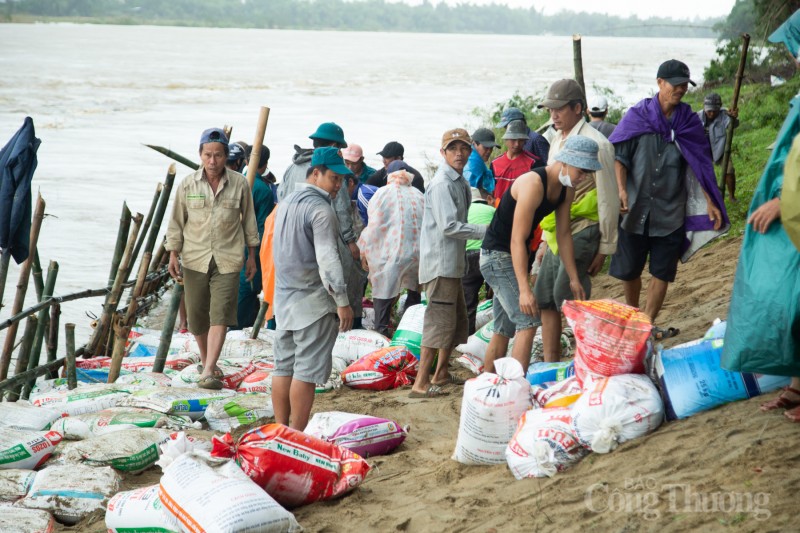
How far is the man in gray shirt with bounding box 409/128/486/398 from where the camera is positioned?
18.2 feet

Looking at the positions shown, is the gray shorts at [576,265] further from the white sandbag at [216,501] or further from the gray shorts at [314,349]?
the white sandbag at [216,501]

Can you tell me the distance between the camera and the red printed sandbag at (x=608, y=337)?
3.97 m

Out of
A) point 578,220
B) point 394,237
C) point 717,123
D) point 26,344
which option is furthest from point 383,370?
point 717,123

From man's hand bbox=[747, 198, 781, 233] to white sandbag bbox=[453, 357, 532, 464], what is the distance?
1266 millimetres

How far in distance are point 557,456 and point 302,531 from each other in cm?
106

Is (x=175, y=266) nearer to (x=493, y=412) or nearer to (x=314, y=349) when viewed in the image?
(x=314, y=349)

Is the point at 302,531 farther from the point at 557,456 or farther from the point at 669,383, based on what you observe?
the point at 669,383

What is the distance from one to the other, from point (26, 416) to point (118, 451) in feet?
2.73

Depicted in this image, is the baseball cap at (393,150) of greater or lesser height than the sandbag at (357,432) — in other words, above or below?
Answer: above

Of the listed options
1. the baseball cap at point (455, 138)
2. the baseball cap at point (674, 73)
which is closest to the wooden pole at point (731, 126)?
the baseball cap at point (674, 73)

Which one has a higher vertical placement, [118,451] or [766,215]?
[766,215]

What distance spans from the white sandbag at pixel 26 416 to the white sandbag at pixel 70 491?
718mm

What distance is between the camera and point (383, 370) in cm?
612

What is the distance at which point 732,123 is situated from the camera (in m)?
10.1
